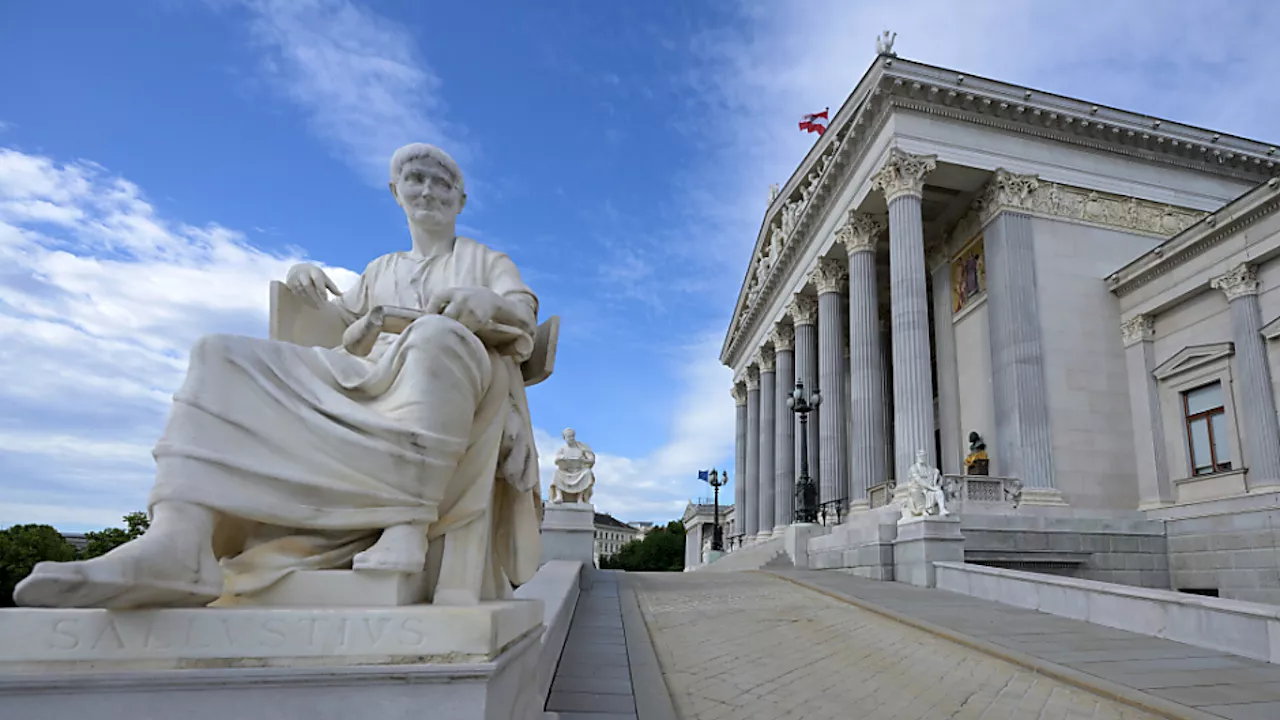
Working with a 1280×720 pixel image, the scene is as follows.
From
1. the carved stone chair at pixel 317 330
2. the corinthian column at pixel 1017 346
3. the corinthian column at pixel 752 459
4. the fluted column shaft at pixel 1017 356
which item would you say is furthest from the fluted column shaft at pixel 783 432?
the carved stone chair at pixel 317 330

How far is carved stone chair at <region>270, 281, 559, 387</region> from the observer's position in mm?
2992

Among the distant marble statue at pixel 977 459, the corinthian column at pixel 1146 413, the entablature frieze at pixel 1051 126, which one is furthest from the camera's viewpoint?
the entablature frieze at pixel 1051 126

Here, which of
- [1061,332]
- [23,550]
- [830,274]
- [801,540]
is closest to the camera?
[1061,332]

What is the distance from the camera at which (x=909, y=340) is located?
21359mm

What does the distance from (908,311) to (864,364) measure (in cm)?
338

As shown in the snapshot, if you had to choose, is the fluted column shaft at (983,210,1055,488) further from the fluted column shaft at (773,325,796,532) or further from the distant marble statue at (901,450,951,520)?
the fluted column shaft at (773,325,796,532)

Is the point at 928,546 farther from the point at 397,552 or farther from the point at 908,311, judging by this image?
the point at 397,552

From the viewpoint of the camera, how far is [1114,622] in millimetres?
8945

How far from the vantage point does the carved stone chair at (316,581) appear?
7.25 ft

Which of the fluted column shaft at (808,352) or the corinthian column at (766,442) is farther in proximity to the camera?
the corinthian column at (766,442)

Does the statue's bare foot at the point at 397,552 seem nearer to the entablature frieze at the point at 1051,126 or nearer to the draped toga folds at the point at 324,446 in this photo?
the draped toga folds at the point at 324,446

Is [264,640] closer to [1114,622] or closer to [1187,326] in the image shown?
[1114,622]

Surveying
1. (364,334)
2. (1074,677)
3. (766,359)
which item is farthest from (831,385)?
(364,334)

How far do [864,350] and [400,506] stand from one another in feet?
77.8
